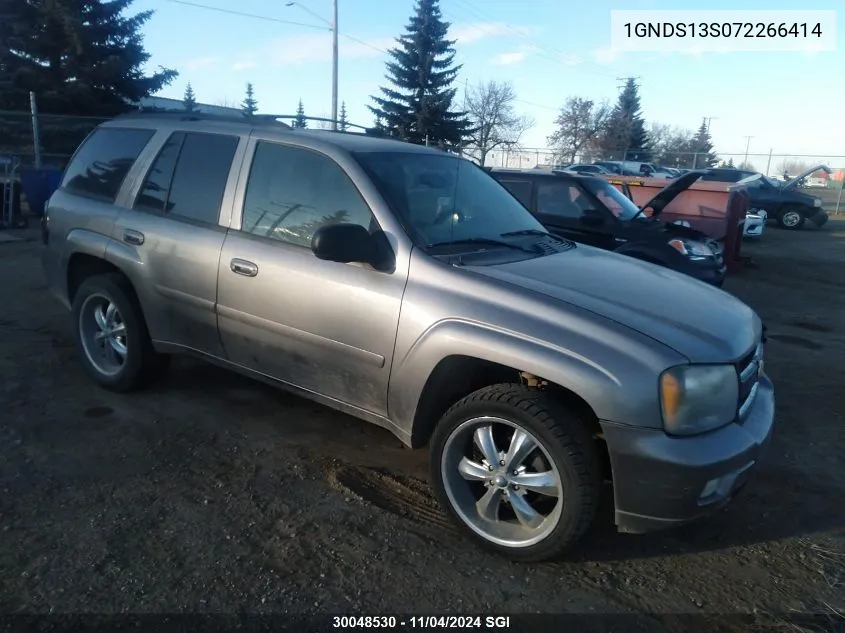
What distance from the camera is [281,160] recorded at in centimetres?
389

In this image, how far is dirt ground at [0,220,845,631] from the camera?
2.75m

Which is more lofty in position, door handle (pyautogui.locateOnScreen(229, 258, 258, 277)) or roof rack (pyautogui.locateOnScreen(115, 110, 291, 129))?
roof rack (pyautogui.locateOnScreen(115, 110, 291, 129))

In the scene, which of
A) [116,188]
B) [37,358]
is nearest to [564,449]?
[116,188]

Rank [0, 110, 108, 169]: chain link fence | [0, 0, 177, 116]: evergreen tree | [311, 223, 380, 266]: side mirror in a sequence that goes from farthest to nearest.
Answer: [0, 0, 177, 116]: evergreen tree
[0, 110, 108, 169]: chain link fence
[311, 223, 380, 266]: side mirror

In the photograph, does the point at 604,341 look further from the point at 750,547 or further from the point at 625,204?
the point at 625,204

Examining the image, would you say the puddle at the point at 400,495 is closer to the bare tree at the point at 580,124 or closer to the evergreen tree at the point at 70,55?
the evergreen tree at the point at 70,55

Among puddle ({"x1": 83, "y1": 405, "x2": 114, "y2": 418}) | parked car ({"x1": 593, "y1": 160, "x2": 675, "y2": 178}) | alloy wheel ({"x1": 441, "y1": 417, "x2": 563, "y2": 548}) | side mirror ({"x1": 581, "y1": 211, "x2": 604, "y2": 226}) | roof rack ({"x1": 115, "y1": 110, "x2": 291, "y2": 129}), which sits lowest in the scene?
puddle ({"x1": 83, "y1": 405, "x2": 114, "y2": 418})

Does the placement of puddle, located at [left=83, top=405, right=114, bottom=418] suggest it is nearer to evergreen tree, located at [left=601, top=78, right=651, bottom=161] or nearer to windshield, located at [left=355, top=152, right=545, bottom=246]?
windshield, located at [left=355, top=152, right=545, bottom=246]

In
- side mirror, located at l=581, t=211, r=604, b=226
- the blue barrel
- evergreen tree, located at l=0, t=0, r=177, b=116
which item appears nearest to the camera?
side mirror, located at l=581, t=211, r=604, b=226

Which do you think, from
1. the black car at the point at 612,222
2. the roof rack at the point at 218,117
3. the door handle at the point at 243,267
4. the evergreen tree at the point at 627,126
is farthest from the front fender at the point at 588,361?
the evergreen tree at the point at 627,126

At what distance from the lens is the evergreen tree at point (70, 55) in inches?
938

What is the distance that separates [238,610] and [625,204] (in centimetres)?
719

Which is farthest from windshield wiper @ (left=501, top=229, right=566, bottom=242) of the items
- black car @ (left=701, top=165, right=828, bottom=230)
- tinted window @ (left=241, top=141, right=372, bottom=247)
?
black car @ (left=701, top=165, right=828, bottom=230)

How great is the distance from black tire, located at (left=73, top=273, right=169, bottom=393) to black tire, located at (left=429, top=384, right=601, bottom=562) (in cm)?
251
